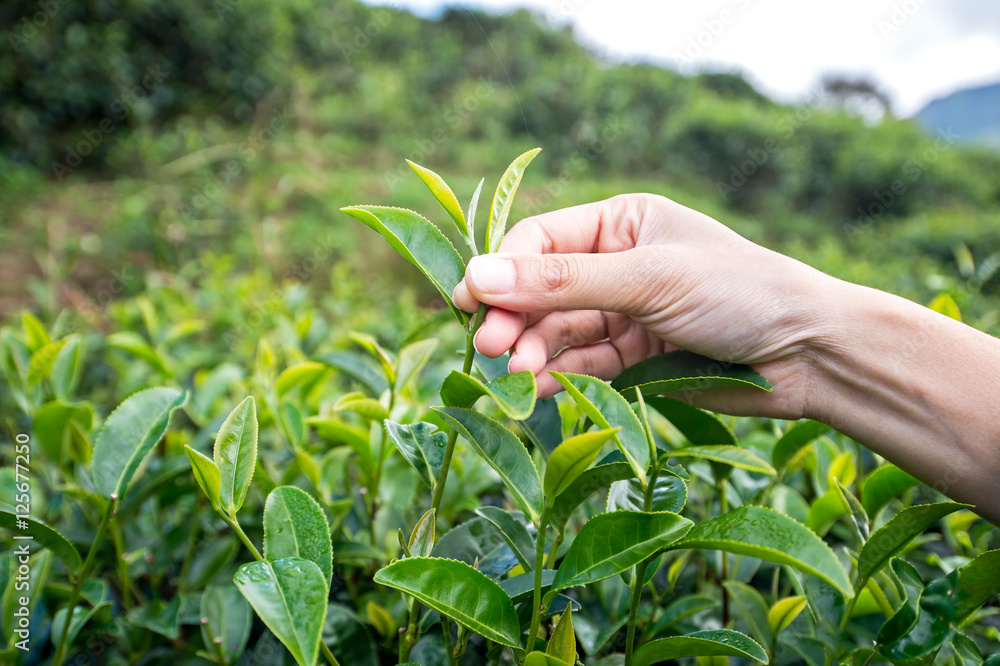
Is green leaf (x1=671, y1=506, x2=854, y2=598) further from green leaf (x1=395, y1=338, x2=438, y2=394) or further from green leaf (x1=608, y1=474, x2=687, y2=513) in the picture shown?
green leaf (x1=395, y1=338, x2=438, y2=394)

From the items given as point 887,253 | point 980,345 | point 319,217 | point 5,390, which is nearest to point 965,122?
point 887,253

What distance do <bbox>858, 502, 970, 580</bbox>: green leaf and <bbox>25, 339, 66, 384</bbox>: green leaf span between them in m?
1.46

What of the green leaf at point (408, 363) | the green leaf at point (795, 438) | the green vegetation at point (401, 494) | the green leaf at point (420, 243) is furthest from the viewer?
the green leaf at point (408, 363)

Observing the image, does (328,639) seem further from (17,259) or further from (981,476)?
(17,259)

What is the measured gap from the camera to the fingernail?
0.79 metres

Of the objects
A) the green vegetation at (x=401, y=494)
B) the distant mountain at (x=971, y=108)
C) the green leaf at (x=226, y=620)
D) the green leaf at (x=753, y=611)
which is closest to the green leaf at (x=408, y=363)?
the green vegetation at (x=401, y=494)

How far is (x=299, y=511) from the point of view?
752 millimetres

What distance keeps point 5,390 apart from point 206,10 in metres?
6.80

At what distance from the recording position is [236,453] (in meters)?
0.75

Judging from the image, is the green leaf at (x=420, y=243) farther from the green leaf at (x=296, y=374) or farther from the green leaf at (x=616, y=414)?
the green leaf at (x=296, y=374)

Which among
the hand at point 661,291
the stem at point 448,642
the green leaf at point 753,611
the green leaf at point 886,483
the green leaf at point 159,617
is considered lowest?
the green leaf at point 159,617

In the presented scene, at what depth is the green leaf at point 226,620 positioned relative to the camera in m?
0.96

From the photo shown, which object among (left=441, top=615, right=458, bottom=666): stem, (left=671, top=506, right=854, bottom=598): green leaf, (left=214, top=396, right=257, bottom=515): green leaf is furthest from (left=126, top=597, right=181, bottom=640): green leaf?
(left=671, top=506, right=854, bottom=598): green leaf

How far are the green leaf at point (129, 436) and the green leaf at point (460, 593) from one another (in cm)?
52
